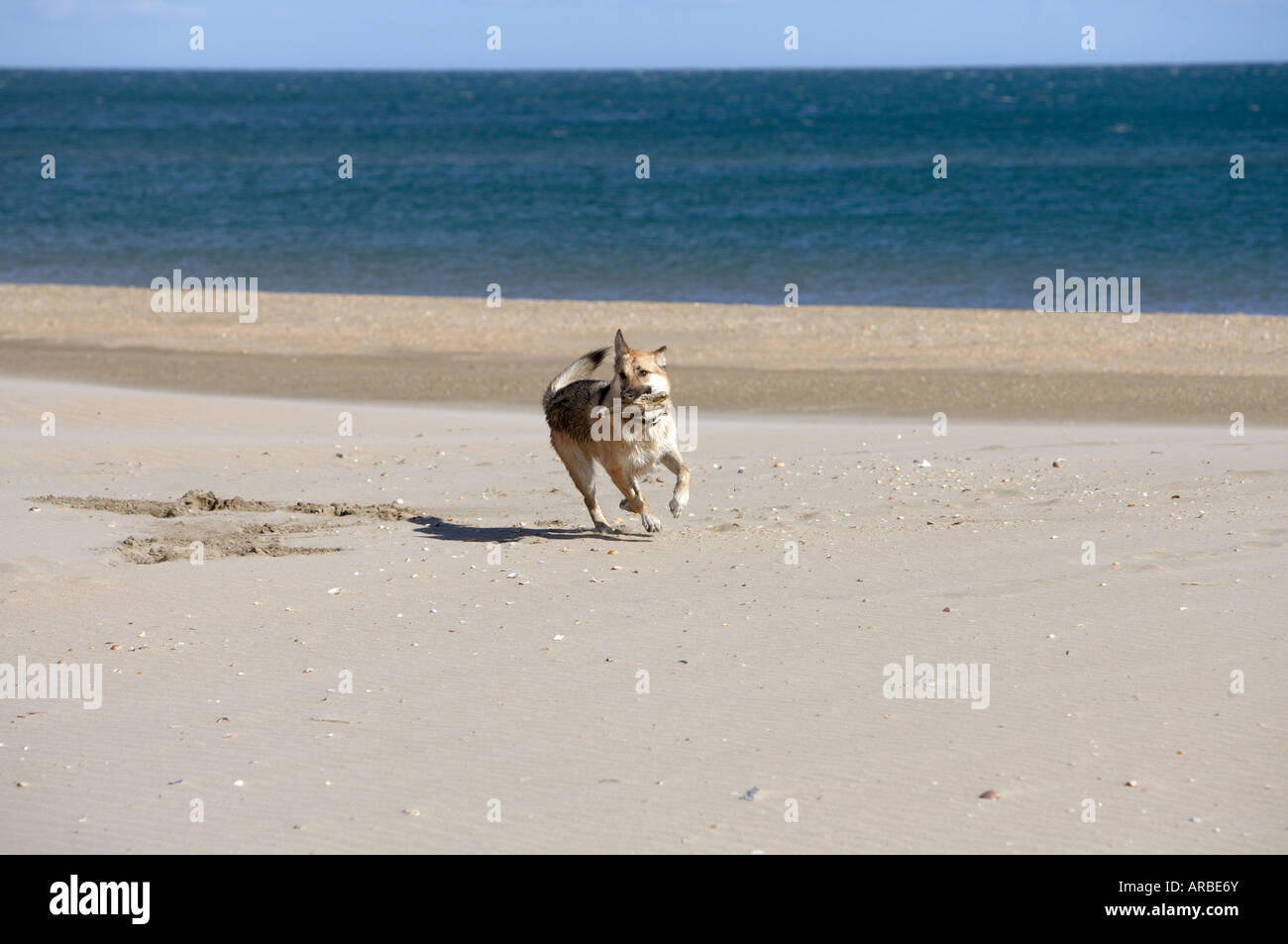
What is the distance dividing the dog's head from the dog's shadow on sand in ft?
4.77

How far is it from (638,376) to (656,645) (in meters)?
2.19

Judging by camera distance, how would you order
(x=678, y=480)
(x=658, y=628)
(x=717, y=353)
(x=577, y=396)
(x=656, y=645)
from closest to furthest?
(x=656, y=645) → (x=658, y=628) → (x=678, y=480) → (x=577, y=396) → (x=717, y=353)

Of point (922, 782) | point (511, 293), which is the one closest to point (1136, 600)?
point (922, 782)

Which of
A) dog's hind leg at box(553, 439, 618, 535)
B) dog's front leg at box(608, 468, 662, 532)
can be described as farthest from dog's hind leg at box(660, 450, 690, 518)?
dog's hind leg at box(553, 439, 618, 535)

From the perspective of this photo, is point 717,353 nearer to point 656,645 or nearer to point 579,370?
point 579,370

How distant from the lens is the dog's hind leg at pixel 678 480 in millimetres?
9781

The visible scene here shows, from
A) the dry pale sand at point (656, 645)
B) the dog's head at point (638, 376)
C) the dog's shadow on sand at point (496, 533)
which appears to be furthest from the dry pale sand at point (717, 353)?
the dog's head at point (638, 376)

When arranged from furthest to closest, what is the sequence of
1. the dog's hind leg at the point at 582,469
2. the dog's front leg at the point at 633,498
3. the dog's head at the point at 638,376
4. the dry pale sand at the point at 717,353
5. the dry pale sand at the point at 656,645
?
the dry pale sand at the point at 717,353, the dog's hind leg at the point at 582,469, the dog's front leg at the point at 633,498, the dog's head at the point at 638,376, the dry pale sand at the point at 656,645

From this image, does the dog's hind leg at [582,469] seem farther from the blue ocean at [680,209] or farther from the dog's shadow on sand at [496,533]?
the blue ocean at [680,209]

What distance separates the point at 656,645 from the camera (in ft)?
26.2

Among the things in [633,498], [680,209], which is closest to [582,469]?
[633,498]

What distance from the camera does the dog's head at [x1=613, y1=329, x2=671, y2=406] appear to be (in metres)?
9.37

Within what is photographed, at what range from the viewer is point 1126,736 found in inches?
256

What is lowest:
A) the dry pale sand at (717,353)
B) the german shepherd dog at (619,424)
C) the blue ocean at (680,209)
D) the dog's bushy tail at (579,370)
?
the german shepherd dog at (619,424)
